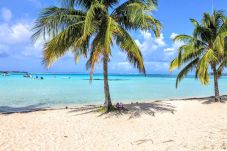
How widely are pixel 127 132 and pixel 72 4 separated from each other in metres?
5.68

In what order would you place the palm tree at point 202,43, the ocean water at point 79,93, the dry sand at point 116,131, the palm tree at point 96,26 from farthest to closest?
the ocean water at point 79,93, the palm tree at point 202,43, the palm tree at point 96,26, the dry sand at point 116,131

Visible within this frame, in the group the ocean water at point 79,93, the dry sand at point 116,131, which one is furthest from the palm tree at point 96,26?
the ocean water at point 79,93

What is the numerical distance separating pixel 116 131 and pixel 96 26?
4.36m

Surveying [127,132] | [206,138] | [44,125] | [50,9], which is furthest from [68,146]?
[50,9]

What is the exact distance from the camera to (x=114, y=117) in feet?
33.4

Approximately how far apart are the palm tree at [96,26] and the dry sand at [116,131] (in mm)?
1836

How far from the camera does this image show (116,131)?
322 inches

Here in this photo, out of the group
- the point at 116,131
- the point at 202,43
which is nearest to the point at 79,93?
the point at 202,43

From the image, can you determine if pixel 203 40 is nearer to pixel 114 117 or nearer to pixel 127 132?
pixel 114 117

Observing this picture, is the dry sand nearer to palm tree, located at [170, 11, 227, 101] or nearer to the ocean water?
palm tree, located at [170, 11, 227, 101]

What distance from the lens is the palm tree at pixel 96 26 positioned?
988 cm

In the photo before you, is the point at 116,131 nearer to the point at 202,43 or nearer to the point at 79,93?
the point at 202,43

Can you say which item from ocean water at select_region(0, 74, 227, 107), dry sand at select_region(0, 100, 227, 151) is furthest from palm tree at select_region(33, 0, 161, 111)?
ocean water at select_region(0, 74, 227, 107)

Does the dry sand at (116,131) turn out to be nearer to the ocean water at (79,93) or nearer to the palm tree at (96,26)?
the palm tree at (96,26)
